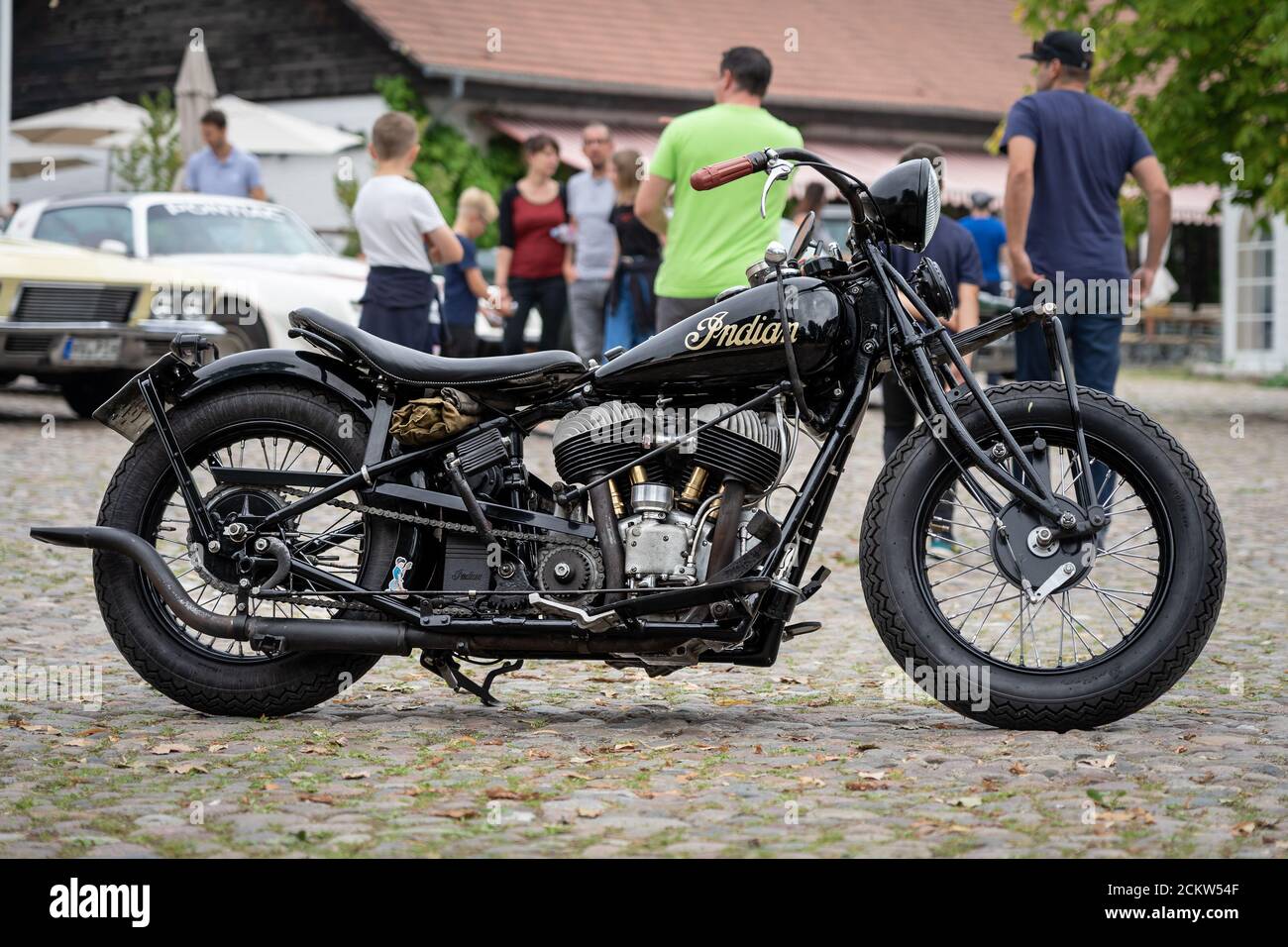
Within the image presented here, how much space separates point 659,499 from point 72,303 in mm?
9313

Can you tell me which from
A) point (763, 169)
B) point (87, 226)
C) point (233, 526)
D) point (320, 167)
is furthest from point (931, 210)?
point (320, 167)

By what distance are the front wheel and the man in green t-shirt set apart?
340 centimetres

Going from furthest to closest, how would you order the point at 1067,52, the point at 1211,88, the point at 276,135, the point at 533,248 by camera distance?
the point at 276,135 < the point at 1211,88 < the point at 533,248 < the point at 1067,52

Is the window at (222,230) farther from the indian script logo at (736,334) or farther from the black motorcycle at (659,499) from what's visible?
the indian script logo at (736,334)

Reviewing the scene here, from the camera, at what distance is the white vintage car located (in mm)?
13703

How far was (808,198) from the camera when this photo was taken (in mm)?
13078

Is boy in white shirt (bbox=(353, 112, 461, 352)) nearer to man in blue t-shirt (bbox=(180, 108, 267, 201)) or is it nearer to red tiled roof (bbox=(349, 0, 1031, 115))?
man in blue t-shirt (bbox=(180, 108, 267, 201))

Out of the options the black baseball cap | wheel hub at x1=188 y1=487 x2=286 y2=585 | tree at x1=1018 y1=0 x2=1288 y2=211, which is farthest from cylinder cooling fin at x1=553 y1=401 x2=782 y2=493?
tree at x1=1018 y1=0 x2=1288 y2=211

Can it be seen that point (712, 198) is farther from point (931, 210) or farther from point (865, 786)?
point (865, 786)

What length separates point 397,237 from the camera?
9.11m

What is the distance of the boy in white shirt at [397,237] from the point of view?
905 centimetres
